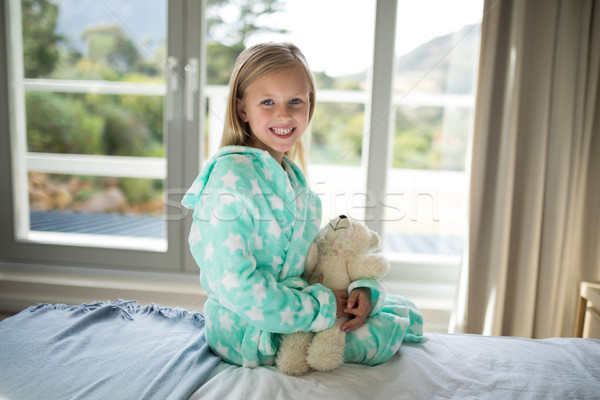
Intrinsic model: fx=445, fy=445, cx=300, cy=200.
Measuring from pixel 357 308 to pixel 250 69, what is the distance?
643 millimetres

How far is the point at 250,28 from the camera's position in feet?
7.13

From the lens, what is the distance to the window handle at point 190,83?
201cm

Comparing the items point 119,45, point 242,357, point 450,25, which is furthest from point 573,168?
point 119,45

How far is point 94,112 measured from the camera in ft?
17.1

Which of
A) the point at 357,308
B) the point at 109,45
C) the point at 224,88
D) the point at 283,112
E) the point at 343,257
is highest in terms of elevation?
the point at 109,45

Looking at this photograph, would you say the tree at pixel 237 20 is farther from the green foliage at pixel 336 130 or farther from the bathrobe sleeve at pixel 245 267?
the green foliage at pixel 336 130

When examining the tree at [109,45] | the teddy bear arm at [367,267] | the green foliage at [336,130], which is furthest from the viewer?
the green foliage at [336,130]

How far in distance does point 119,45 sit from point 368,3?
1.42 metres


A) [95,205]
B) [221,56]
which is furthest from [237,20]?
[95,205]

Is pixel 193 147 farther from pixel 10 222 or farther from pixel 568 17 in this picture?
pixel 568 17

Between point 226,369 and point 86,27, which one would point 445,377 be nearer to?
point 226,369

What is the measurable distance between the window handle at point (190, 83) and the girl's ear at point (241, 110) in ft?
3.07

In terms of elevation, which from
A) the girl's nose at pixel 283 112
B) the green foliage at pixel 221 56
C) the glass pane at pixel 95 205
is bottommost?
the glass pane at pixel 95 205

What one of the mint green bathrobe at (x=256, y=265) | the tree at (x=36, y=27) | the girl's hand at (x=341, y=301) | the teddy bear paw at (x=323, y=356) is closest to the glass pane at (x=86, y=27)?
the tree at (x=36, y=27)
